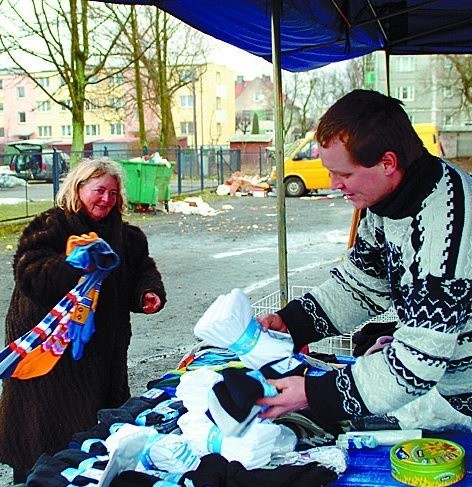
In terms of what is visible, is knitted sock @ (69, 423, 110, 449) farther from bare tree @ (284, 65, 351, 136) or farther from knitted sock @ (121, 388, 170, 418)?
bare tree @ (284, 65, 351, 136)

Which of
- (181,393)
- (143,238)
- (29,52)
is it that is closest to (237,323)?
(181,393)

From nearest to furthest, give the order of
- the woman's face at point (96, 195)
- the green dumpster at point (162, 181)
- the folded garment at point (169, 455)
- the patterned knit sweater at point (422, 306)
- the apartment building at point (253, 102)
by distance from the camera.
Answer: the patterned knit sweater at point (422, 306)
the folded garment at point (169, 455)
the woman's face at point (96, 195)
the green dumpster at point (162, 181)
the apartment building at point (253, 102)

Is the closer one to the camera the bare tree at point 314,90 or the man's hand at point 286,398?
the man's hand at point 286,398

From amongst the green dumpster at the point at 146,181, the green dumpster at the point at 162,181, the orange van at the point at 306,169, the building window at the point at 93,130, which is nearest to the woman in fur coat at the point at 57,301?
the green dumpster at the point at 146,181

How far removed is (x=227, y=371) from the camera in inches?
84.4

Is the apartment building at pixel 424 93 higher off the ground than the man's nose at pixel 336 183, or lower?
higher

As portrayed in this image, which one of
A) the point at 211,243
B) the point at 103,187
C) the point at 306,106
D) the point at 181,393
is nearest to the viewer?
the point at 181,393

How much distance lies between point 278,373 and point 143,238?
6.98 feet

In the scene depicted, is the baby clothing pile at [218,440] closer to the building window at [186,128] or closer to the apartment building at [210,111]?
the apartment building at [210,111]

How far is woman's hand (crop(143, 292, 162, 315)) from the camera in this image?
12.9ft

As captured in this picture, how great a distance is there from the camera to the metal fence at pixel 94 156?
18.6 m

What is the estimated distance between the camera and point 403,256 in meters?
2.15

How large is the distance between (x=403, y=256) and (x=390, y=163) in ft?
0.91

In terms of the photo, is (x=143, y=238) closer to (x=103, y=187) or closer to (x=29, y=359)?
(x=103, y=187)
